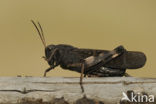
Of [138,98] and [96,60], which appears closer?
[138,98]

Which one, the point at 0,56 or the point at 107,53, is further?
the point at 0,56

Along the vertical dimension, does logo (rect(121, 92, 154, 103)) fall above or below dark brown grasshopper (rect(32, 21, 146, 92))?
below

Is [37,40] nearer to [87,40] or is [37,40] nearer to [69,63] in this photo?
[87,40]

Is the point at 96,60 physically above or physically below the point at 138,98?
above

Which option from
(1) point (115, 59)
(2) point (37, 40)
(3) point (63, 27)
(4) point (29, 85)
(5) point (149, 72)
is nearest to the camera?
(4) point (29, 85)

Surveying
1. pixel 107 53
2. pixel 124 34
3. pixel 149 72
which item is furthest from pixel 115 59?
pixel 124 34

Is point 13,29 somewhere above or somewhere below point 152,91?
above

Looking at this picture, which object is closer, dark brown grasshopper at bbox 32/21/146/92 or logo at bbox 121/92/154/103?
logo at bbox 121/92/154/103

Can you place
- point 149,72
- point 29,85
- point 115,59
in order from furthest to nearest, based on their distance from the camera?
point 149,72 < point 115,59 < point 29,85
